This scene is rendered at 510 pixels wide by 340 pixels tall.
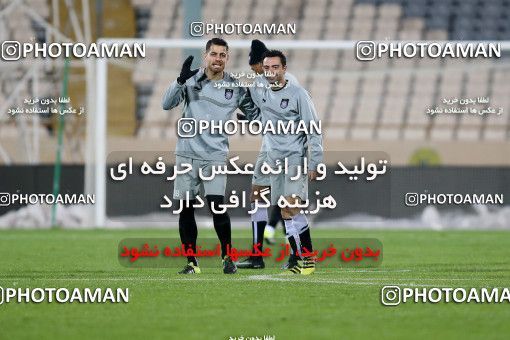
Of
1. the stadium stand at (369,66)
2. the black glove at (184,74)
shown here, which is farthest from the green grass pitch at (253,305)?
the stadium stand at (369,66)

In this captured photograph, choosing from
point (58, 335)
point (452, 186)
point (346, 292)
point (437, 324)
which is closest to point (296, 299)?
point (346, 292)

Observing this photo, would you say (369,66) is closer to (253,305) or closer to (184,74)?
(184,74)

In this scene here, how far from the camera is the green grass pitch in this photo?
6238mm

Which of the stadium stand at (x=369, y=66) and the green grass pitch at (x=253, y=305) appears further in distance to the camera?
the stadium stand at (x=369, y=66)

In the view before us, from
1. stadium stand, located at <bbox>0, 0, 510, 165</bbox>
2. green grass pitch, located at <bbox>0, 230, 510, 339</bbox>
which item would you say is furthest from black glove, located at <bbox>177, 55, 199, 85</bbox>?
stadium stand, located at <bbox>0, 0, 510, 165</bbox>

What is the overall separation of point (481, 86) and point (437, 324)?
17348 mm

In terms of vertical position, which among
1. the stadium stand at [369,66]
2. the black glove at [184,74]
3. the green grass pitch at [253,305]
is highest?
the stadium stand at [369,66]

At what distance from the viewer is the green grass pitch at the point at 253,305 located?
624 centimetres

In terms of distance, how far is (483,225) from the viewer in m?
19.8

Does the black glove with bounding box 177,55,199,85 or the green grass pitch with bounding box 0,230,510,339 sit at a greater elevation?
the black glove with bounding box 177,55,199,85

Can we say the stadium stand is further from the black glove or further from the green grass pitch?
the black glove

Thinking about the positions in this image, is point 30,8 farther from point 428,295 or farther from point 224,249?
point 428,295

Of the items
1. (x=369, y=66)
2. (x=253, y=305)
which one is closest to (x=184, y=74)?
(x=253, y=305)

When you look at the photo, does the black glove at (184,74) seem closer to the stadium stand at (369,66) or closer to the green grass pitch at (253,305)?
the green grass pitch at (253,305)
